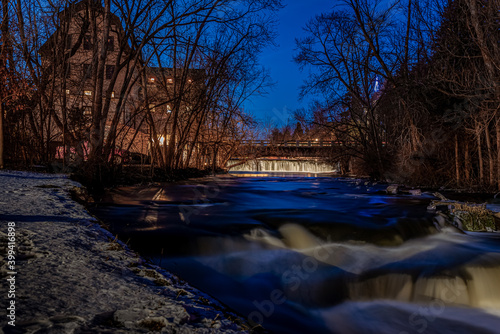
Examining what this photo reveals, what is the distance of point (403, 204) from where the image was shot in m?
9.16

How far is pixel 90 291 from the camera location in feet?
7.16

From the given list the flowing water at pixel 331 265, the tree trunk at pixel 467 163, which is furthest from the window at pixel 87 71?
the tree trunk at pixel 467 163

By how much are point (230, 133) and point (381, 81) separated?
1005cm

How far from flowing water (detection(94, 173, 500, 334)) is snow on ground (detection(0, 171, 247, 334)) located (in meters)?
0.83

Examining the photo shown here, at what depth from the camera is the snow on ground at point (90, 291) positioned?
71.6 inches

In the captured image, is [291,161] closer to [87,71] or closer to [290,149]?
[290,149]

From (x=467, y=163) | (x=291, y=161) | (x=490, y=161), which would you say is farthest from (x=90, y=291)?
(x=291, y=161)

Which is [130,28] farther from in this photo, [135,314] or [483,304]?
[483,304]

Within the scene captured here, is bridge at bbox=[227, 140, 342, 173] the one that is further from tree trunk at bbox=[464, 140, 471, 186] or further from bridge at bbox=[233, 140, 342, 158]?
tree trunk at bbox=[464, 140, 471, 186]

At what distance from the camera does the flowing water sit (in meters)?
3.86

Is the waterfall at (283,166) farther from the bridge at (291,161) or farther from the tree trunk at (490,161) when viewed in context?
the tree trunk at (490,161)

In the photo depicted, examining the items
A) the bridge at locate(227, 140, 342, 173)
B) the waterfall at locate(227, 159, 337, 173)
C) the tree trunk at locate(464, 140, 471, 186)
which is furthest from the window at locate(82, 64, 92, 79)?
the waterfall at locate(227, 159, 337, 173)

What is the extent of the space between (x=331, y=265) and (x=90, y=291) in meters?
3.71

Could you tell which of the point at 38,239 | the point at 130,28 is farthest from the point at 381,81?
the point at 38,239
